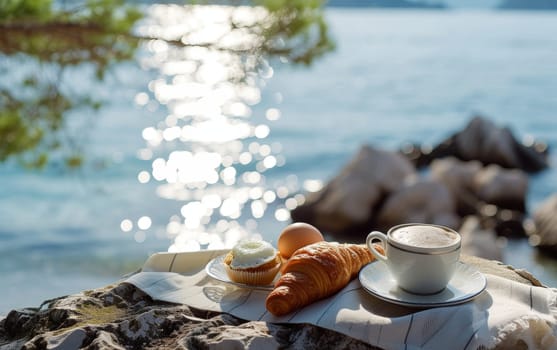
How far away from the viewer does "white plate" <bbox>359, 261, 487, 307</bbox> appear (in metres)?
1.45

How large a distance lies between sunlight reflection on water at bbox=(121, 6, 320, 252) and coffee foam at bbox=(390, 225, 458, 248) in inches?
130

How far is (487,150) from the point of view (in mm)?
10789

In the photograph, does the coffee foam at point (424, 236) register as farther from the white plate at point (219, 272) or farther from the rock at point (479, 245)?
the rock at point (479, 245)

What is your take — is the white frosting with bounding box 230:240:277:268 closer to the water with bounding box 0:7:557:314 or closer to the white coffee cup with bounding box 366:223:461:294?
the white coffee cup with bounding box 366:223:461:294

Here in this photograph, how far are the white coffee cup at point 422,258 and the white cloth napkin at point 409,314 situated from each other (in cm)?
6

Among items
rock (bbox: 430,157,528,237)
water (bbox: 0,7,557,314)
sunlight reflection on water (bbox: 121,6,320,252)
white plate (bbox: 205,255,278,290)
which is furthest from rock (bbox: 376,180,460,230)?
white plate (bbox: 205,255,278,290)

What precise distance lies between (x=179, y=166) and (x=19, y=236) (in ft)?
9.69

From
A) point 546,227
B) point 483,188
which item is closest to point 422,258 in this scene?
point 546,227

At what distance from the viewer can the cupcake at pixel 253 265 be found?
1.59 metres

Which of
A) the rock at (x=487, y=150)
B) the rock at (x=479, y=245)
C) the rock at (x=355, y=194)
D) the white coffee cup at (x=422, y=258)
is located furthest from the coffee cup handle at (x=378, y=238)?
the rock at (x=487, y=150)

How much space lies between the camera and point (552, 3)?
103ft

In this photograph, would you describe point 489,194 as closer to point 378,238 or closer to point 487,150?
point 487,150

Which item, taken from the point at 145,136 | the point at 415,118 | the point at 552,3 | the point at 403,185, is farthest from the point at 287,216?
the point at 552,3

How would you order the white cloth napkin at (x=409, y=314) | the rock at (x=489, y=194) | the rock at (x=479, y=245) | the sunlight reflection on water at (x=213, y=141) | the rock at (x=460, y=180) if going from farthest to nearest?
the rock at (x=460, y=180) < the rock at (x=489, y=194) < the rock at (x=479, y=245) < the sunlight reflection on water at (x=213, y=141) < the white cloth napkin at (x=409, y=314)
